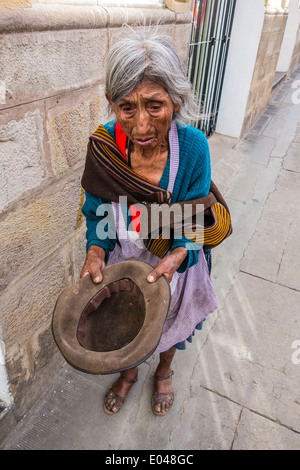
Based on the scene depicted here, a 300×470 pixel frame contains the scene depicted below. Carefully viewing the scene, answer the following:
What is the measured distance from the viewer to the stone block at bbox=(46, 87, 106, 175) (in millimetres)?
1606

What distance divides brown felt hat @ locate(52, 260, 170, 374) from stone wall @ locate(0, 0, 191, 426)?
418 mm

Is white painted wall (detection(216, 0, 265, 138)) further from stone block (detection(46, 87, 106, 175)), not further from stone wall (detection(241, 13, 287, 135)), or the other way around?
stone block (detection(46, 87, 106, 175))

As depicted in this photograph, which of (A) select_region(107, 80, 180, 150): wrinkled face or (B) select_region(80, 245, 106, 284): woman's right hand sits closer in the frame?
(A) select_region(107, 80, 180, 150): wrinkled face

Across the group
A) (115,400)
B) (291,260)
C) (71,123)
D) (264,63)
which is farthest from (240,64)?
(115,400)

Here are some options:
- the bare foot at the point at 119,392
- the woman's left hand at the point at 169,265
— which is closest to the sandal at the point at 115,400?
the bare foot at the point at 119,392

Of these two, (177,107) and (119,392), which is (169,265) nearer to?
(177,107)

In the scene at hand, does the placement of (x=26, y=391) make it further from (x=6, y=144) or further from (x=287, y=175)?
(x=287, y=175)

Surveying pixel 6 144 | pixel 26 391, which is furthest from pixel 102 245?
pixel 26 391

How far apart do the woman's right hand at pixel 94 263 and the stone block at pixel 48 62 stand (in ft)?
2.32

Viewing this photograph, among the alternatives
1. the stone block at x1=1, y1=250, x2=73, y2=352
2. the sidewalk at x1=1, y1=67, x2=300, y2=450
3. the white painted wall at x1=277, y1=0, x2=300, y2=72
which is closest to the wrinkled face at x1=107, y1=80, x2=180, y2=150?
the stone block at x1=1, y1=250, x2=73, y2=352

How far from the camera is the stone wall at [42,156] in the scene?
4.41 ft

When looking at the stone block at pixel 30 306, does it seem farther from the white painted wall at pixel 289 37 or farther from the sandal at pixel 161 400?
the white painted wall at pixel 289 37

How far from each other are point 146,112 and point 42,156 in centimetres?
60
